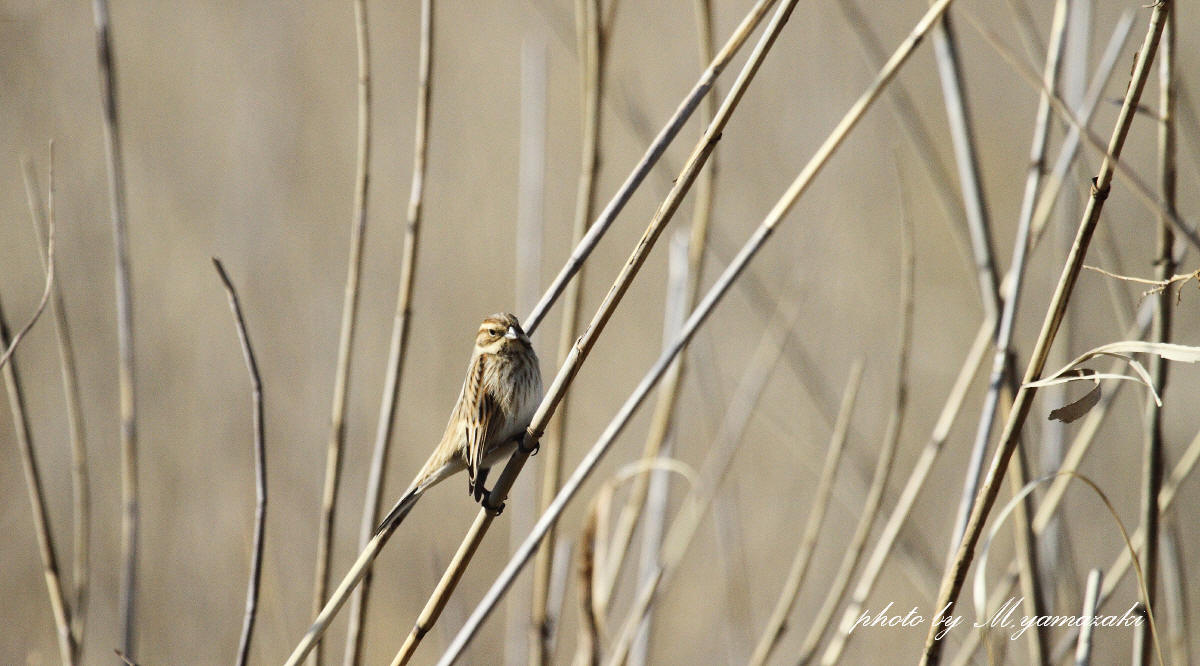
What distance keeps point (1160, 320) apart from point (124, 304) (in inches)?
73.4

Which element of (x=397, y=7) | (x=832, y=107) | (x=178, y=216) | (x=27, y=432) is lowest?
(x=27, y=432)

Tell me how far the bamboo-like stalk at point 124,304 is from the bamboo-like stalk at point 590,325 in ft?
2.12

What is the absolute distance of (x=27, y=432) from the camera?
1695 millimetres

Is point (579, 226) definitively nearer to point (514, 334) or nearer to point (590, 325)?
point (514, 334)

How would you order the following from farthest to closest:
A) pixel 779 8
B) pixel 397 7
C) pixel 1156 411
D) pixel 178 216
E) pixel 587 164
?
pixel 397 7 → pixel 178 216 → pixel 587 164 → pixel 1156 411 → pixel 779 8

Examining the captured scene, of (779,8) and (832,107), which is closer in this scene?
(779,8)

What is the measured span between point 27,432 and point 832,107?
4826 mm

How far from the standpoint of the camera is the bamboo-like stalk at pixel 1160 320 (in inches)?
60.9

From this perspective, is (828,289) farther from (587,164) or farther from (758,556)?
(587,164)

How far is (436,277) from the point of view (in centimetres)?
546

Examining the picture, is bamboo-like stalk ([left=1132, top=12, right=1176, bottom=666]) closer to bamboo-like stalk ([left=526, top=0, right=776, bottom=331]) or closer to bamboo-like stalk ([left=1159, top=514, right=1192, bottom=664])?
bamboo-like stalk ([left=1159, top=514, right=1192, bottom=664])

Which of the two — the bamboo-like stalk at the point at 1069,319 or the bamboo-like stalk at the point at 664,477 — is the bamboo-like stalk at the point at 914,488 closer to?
the bamboo-like stalk at the point at 1069,319

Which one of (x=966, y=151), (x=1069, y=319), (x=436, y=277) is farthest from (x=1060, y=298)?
(x=436, y=277)

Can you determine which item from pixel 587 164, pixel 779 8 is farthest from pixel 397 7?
pixel 779 8
